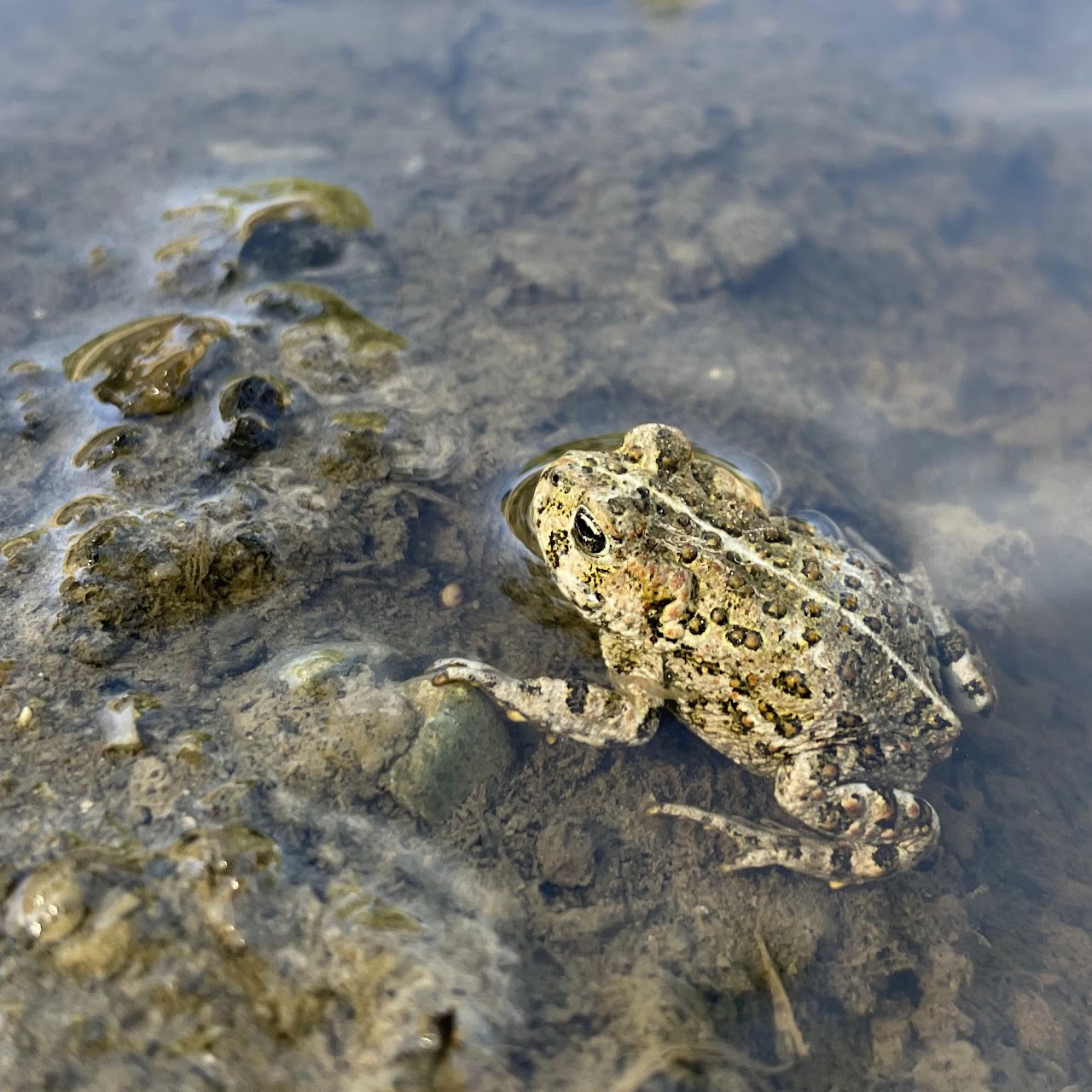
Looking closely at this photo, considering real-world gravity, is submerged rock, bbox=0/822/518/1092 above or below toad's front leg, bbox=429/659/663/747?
above

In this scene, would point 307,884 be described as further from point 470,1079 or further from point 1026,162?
point 1026,162

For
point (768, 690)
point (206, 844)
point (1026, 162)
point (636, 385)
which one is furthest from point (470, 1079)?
point (1026, 162)

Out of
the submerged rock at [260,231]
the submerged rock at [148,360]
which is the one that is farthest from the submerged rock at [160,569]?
the submerged rock at [260,231]

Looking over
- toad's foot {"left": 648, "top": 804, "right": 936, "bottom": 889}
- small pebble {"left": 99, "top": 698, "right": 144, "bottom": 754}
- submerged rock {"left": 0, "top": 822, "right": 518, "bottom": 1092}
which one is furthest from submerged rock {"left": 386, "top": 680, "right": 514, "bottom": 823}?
small pebble {"left": 99, "top": 698, "right": 144, "bottom": 754}

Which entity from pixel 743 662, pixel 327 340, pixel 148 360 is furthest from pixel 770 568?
pixel 148 360

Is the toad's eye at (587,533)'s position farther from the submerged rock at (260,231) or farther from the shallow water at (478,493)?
the submerged rock at (260,231)

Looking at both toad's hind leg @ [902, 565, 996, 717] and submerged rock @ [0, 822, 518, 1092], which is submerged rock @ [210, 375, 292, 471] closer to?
submerged rock @ [0, 822, 518, 1092]
